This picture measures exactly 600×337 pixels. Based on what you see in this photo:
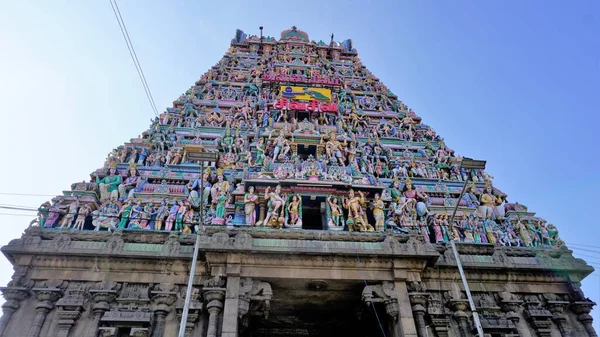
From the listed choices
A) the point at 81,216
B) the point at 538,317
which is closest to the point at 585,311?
the point at 538,317

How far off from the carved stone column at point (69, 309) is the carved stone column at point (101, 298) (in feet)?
1.48

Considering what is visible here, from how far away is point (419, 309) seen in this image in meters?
15.2

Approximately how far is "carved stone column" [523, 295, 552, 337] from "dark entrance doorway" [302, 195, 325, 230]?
375 inches

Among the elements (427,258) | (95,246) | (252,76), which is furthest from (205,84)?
(427,258)

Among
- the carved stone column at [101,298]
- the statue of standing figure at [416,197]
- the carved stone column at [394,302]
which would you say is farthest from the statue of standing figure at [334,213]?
the carved stone column at [101,298]

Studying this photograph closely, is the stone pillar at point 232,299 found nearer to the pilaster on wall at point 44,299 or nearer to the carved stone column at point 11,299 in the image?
the pilaster on wall at point 44,299

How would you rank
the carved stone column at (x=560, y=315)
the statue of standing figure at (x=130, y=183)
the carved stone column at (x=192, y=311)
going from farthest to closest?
the statue of standing figure at (x=130, y=183) < the carved stone column at (x=560, y=315) < the carved stone column at (x=192, y=311)

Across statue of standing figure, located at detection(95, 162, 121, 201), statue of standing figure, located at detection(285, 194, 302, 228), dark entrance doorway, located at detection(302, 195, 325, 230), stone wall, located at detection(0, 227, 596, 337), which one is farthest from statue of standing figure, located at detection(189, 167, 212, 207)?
dark entrance doorway, located at detection(302, 195, 325, 230)

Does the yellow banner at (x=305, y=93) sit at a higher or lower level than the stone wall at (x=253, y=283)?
higher

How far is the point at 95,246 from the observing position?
1662 cm

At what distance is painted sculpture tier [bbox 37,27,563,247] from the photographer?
19.3m

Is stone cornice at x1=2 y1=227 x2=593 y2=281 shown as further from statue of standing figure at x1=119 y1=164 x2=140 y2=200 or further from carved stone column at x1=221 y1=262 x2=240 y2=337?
statue of standing figure at x1=119 y1=164 x2=140 y2=200

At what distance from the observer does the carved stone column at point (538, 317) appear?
1608cm

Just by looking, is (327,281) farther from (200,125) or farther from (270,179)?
(200,125)
